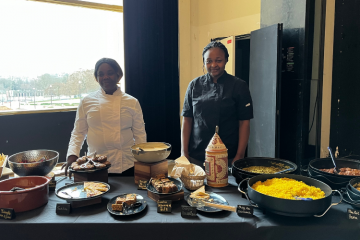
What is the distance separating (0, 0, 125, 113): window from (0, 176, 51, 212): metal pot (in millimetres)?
2854

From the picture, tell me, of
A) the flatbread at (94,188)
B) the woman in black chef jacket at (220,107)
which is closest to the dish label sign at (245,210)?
the flatbread at (94,188)

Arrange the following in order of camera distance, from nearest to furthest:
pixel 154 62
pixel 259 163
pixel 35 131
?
1. pixel 259 163
2. pixel 154 62
3. pixel 35 131

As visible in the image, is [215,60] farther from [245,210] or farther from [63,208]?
[63,208]

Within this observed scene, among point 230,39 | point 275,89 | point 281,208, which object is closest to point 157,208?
point 281,208

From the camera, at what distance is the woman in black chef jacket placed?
6.10 ft

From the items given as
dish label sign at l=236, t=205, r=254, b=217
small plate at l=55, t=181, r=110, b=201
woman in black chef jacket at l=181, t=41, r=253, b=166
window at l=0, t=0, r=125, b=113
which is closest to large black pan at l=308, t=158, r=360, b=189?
dish label sign at l=236, t=205, r=254, b=217

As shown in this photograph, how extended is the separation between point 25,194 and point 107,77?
0.94m

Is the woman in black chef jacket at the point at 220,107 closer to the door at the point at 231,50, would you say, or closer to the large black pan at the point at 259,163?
the large black pan at the point at 259,163

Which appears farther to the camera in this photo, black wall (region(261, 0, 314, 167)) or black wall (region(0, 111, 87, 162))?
black wall (region(0, 111, 87, 162))

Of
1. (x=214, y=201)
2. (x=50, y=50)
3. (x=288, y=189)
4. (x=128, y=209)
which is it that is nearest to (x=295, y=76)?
(x=288, y=189)

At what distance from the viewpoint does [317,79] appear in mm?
2584

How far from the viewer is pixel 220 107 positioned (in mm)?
1883

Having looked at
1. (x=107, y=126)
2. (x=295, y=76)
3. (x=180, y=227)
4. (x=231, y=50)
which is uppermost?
(x=231, y=50)

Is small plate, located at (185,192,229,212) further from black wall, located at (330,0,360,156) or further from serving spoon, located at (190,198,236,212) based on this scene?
black wall, located at (330,0,360,156)
